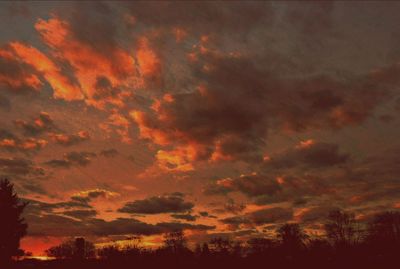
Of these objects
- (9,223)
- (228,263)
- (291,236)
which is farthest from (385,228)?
(9,223)

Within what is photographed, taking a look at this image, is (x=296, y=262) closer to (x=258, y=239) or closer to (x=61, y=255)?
(x=258, y=239)

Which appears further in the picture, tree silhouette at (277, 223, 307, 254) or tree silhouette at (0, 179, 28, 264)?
tree silhouette at (277, 223, 307, 254)

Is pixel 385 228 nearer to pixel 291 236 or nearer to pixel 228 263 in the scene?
pixel 291 236

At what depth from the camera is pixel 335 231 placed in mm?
87938

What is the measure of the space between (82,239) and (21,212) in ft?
50.9

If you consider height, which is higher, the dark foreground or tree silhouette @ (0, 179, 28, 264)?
tree silhouette @ (0, 179, 28, 264)

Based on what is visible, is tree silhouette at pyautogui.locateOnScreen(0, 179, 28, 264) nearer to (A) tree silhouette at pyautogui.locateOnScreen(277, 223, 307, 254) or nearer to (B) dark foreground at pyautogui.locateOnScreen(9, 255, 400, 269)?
(B) dark foreground at pyautogui.locateOnScreen(9, 255, 400, 269)

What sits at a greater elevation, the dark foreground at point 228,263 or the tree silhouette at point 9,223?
the tree silhouette at point 9,223

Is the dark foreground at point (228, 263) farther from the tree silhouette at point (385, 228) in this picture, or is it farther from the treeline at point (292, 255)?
the tree silhouette at point (385, 228)

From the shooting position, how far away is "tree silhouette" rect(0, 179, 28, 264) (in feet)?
167

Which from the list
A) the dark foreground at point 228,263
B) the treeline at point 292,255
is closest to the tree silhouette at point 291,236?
the treeline at point 292,255

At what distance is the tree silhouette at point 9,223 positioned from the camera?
50875 millimetres

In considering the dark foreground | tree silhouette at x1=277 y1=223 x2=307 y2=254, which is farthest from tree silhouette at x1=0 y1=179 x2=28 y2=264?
tree silhouette at x1=277 y1=223 x2=307 y2=254

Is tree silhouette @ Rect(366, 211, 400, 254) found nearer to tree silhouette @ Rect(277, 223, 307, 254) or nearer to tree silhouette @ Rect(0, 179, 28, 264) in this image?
tree silhouette @ Rect(277, 223, 307, 254)
